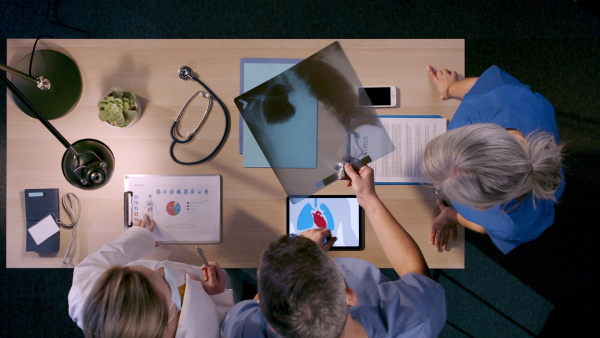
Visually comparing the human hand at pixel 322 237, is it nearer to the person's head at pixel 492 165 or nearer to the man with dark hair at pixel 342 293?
the man with dark hair at pixel 342 293

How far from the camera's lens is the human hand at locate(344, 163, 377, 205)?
3.56 ft

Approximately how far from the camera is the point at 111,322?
880 mm

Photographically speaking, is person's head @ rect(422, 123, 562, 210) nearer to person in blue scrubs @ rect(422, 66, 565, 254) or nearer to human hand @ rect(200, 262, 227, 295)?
person in blue scrubs @ rect(422, 66, 565, 254)

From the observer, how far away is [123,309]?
886 mm

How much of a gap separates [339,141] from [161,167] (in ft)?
1.98

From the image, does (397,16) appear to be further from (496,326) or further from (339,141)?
(496,326)

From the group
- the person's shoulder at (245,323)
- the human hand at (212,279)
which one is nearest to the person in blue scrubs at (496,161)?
the person's shoulder at (245,323)

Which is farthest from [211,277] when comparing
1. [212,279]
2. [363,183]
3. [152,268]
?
[363,183]

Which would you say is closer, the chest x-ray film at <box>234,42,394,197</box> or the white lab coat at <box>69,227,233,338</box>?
the white lab coat at <box>69,227,233,338</box>

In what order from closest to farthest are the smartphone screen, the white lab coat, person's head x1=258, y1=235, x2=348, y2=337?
person's head x1=258, y1=235, x2=348, y2=337
the white lab coat
the smartphone screen

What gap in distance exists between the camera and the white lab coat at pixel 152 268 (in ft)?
3.18

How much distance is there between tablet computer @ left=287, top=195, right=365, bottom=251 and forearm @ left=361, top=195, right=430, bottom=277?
0.13 meters

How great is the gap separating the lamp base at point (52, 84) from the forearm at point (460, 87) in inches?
48.1

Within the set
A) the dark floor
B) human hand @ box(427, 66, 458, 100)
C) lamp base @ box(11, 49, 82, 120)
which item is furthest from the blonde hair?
human hand @ box(427, 66, 458, 100)
